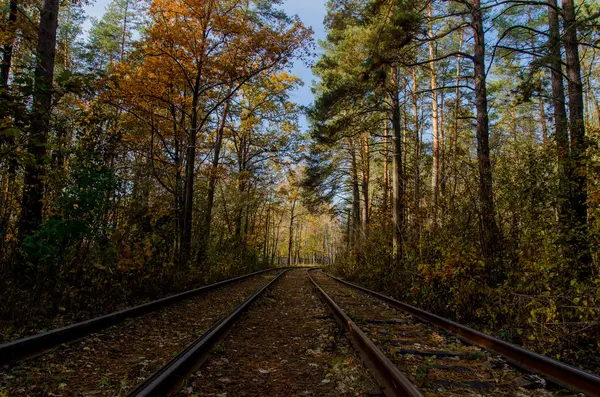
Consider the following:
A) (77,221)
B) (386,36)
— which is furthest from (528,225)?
(77,221)

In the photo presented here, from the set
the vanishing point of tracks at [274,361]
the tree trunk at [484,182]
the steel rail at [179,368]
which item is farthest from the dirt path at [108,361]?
the tree trunk at [484,182]

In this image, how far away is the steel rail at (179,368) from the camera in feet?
9.24

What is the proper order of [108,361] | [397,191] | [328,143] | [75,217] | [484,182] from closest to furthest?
[108,361] → [75,217] → [484,182] → [397,191] → [328,143]

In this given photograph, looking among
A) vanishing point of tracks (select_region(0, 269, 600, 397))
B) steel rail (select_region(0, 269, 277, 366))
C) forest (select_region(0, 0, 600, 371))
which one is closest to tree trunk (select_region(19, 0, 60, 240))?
forest (select_region(0, 0, 600, 371))

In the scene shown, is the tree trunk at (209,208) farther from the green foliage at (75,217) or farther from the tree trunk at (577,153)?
the tree trunk at (577,153)

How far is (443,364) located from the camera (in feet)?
13.0

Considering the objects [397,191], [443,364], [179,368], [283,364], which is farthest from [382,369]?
[397,191]

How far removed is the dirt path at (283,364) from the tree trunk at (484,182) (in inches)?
133

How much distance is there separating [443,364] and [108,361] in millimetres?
3803

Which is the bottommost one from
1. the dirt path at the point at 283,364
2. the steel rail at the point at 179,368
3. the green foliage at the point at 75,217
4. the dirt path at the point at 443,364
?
the dirt path at the point at 283,364

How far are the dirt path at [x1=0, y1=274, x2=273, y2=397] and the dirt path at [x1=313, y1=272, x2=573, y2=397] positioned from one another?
8.88 feet

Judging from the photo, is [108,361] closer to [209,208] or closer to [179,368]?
[179,368]

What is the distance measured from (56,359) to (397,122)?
12.6 metres

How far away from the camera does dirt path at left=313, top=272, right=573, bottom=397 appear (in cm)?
325
